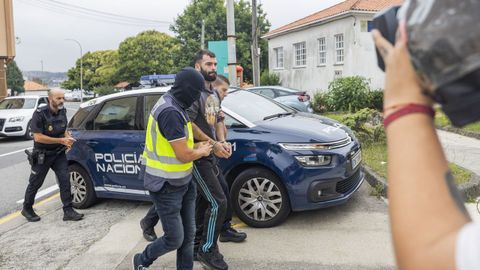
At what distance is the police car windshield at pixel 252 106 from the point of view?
18.4ft

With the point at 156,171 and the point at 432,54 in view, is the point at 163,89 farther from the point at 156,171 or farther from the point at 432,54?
the point at 432,54

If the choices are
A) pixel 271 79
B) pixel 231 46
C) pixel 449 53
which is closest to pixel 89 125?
pixel 231 46

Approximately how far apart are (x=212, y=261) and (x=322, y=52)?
68.4 ft

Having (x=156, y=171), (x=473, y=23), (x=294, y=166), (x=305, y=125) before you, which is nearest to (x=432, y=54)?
(x=473, y=23)

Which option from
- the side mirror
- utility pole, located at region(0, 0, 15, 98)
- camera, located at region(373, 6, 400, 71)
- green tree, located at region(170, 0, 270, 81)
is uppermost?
green tree, located at region(170, 0, 270, 81)

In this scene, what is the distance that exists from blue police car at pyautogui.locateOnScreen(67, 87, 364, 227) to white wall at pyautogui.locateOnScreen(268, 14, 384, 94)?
1209 centimetres

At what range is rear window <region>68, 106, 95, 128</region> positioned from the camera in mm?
6344

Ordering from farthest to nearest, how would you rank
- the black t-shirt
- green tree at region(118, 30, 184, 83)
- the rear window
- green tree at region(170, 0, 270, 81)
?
green tree at region(118, 30, 184, 83) < green tree at region(170, 0, 270, 81) < the rear window < the black t-shirt

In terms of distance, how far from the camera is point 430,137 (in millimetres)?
865

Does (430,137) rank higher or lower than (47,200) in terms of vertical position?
higher

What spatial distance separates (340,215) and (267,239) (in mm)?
1072

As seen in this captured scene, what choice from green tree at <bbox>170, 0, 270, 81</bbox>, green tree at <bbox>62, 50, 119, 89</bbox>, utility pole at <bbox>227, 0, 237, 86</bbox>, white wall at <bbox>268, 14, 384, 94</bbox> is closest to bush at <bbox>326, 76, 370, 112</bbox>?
white wall at <bbox>268, 14, 384, 94</bbox>

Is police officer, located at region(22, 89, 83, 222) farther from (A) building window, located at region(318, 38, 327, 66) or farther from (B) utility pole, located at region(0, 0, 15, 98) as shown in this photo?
(B) utility pole, located at region(0, 0, 15, 98)

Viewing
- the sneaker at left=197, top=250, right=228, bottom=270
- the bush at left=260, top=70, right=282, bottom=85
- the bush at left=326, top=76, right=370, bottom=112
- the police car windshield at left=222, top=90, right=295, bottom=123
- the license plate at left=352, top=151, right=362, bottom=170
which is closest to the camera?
the sneaker at left=197, top=250, right=228, bottom=270
